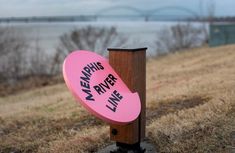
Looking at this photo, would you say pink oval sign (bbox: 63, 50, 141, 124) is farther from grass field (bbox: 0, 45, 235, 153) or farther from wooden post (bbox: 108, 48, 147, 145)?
grass field (bbox: 0, 45, 235, 153)

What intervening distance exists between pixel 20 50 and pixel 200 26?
20751mm

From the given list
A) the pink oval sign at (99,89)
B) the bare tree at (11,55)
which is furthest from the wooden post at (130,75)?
the bare tree at (11,55)

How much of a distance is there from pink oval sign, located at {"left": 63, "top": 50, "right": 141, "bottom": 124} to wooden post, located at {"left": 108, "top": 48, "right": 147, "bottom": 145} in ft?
0.25

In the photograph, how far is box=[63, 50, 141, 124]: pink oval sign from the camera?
4086 millimetres

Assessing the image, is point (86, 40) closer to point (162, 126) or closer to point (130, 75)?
point (162, 126)

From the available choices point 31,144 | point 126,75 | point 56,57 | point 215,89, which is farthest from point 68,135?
point 56,57

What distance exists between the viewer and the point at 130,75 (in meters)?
4.54

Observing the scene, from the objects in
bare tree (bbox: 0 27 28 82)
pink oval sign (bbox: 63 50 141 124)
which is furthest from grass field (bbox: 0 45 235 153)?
bare tree (bbox: 0 27 28 82)

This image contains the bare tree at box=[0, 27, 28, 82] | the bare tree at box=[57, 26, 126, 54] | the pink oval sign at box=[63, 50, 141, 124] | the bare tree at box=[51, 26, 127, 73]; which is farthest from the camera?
the bare tree at box=[57, 26, 126, 54]

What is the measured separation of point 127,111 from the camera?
4254 mm

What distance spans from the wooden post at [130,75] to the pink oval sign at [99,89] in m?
0.08

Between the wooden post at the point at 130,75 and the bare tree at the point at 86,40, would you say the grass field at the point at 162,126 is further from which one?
the bare tree at the point at 86,40

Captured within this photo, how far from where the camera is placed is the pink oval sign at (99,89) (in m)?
4.09

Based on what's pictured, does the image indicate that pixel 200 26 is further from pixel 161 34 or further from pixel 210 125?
pixel 210 125
